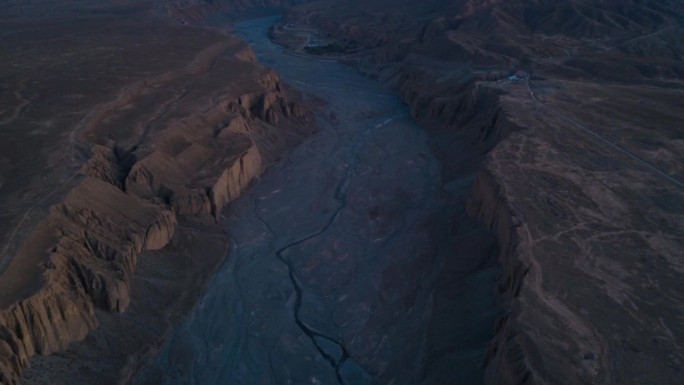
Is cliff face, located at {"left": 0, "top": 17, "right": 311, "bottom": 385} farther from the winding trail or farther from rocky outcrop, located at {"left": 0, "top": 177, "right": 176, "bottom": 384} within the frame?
the winding trail

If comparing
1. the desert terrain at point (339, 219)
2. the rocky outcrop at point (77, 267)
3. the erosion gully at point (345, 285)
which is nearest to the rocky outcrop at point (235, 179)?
the desert terrain at point (339, 219)

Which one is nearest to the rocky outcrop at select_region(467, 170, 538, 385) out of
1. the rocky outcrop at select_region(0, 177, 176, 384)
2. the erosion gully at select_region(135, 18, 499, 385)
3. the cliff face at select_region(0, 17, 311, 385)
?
the erosion gully at select_region(135, 18, 499, 385)

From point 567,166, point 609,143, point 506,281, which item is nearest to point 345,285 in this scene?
point 506,281

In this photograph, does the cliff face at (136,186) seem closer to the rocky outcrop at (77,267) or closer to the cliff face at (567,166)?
the rocky outcrop at (77,267)

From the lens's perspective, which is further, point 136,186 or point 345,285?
point 136,186

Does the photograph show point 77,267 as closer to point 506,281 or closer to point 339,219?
point 339,219

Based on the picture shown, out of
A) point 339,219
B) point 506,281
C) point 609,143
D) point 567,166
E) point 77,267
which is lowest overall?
point 339,219
